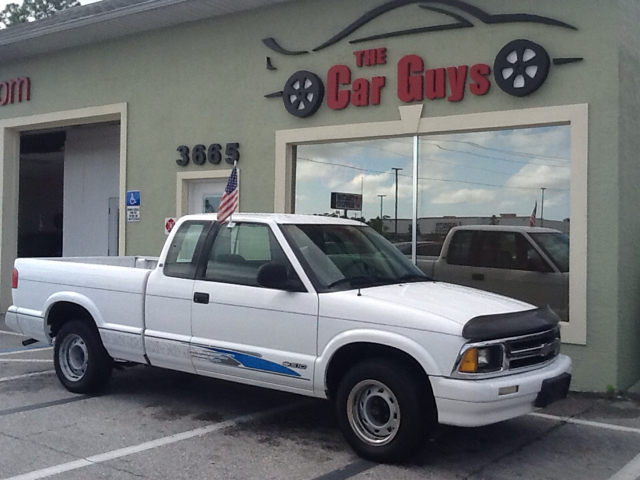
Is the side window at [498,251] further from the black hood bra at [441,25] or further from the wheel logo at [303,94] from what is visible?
the wheel logo at [303,94]

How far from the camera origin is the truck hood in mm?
5453

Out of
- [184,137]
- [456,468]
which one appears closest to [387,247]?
[456,468]

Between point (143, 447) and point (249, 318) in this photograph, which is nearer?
point (143, 447)

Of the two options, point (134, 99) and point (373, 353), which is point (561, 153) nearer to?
point (373, 353)

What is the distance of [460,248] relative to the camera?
9.38m

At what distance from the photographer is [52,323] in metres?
7.99

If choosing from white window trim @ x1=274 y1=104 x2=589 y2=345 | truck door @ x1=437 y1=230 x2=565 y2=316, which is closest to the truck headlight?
white window trim @ x1=274 y1=104 x2=589 y2=345

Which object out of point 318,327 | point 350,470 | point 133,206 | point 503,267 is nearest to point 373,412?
point 350,470

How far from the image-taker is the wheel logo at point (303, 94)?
1037cm

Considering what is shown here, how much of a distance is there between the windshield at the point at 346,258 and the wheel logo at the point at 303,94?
12.0 feet

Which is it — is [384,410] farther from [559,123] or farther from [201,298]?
[559,123]

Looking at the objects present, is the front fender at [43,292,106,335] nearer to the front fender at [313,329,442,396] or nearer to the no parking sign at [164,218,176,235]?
the front fender at [313,329,442,396]

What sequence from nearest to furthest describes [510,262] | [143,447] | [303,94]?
[143,447] < [510,262] < [303,94]

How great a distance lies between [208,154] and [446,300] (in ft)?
22.0
